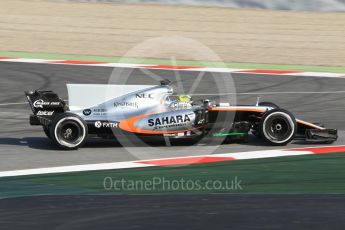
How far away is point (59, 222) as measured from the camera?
7.80m

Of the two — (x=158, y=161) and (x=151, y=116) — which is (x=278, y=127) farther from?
(x=158, y=161)

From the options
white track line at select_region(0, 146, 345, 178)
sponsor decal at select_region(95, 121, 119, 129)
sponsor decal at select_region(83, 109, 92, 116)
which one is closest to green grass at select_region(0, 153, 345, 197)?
white track line at select_region(0, 146, 345, 178)

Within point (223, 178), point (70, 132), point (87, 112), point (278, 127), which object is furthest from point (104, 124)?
point (223, 178)

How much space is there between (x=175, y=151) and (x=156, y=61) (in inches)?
473

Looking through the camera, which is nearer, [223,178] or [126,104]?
[223,178]

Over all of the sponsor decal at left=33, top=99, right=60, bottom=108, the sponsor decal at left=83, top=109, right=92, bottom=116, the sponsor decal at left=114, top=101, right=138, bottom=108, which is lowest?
the sponsor decal at left=83, top=109, right=92, bottom=116

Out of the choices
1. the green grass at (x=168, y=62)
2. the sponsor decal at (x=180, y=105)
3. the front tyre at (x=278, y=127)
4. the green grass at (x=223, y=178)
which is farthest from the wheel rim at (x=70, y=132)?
the green grass at (x=168, y=62)

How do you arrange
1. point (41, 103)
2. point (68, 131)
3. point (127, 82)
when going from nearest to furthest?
point (68, 131), point (41, 103), point (127, 82)

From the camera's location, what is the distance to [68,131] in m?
12.3

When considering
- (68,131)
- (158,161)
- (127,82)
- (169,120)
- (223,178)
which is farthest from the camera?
(127,82)

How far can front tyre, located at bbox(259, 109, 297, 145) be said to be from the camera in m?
12.5

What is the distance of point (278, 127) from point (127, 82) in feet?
28.4

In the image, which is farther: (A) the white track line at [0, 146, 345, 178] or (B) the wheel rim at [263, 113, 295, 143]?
(B) the wheel rim at [263, 113, 295, 143]

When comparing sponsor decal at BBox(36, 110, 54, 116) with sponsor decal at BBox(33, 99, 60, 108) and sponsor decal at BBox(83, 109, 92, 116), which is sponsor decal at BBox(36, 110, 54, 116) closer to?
sponsor decal at BBox(33, 99, 60, 108)
